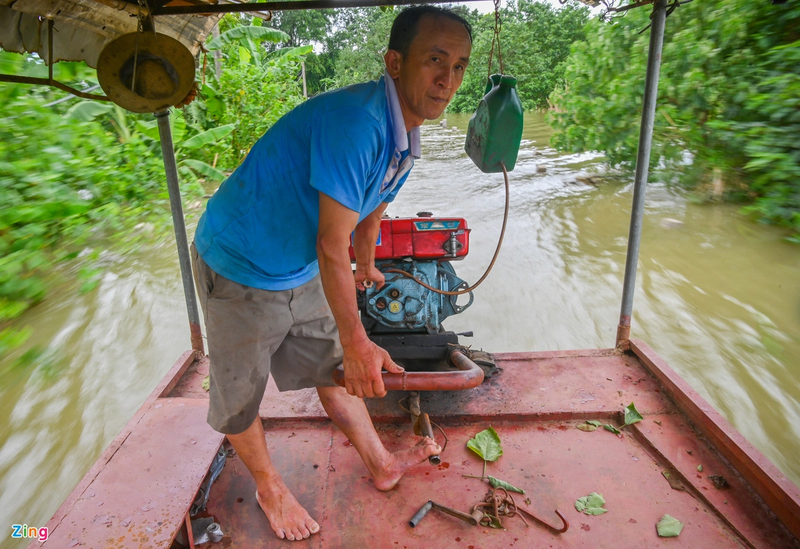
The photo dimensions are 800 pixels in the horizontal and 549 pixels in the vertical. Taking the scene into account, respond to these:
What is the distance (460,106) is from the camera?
22.1 m

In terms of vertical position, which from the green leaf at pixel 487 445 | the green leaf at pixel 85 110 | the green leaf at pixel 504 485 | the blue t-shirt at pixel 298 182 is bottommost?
the green leaf at pixel 504 485

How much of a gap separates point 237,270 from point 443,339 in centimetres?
140

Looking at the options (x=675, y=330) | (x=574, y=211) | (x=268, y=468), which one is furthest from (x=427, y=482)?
(x=574, y=211)

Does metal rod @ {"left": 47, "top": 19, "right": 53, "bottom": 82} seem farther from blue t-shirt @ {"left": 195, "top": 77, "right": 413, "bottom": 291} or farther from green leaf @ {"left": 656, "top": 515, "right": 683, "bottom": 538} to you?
green leaf @ {"left": 656, "top": 515, "right": 683, "bottom": 538}

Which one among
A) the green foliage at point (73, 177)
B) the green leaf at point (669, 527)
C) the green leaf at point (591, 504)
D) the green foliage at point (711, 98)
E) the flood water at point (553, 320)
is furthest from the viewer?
the green foliage at point (711, 98)

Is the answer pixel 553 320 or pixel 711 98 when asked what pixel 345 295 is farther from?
pixel 711 98

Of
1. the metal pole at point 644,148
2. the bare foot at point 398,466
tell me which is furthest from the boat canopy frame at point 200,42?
the bare foot at point 398,466

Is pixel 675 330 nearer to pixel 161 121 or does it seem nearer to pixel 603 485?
pixel 603 485

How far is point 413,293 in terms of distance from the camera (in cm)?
270

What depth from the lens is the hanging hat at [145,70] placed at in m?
2.24

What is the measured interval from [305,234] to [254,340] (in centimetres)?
42

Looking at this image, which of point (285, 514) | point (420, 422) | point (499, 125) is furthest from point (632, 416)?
point (285, 514)

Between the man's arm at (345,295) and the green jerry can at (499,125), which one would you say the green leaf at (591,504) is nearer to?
the man's arm at (345,295)

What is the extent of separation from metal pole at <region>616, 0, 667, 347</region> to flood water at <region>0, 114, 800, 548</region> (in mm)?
1662
